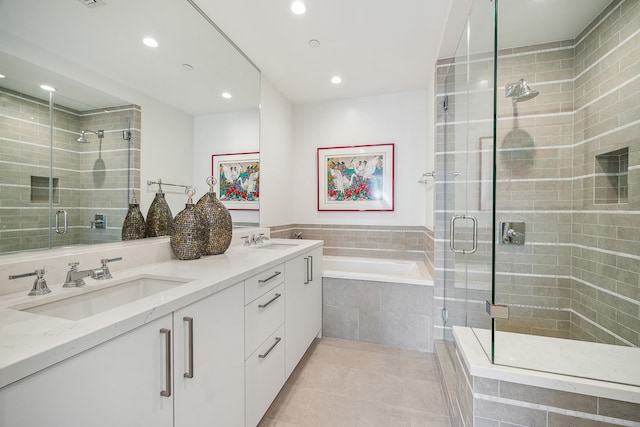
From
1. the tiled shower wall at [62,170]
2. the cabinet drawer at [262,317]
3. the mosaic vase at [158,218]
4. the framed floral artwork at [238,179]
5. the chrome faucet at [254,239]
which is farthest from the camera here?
the chrome faucet at [254,239]

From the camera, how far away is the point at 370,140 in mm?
3080

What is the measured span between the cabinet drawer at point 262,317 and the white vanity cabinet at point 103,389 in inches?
18.0

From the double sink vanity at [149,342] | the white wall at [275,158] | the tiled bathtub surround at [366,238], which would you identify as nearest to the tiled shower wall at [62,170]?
the double sink vanity at [149,342]

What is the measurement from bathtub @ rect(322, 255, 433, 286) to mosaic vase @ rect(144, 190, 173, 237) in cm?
145

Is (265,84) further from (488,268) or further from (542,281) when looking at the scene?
(542,281)

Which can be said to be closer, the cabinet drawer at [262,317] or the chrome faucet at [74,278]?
the chrome faucet at [74,278]

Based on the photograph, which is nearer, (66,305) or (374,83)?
(66,305)

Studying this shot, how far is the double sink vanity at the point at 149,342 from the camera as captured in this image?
0.54 meters

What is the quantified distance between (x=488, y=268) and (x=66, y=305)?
1757mm

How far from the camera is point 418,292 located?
88.0 inches

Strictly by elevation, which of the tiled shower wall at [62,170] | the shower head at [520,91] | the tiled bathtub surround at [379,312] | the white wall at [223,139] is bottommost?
the tiled bathtub surround at [379,312]

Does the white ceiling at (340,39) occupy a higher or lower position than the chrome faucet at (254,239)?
higher

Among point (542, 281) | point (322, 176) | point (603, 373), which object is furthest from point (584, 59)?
point (322, 176)

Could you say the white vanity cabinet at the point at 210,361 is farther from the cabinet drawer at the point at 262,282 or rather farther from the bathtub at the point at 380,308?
the bathtub at the point at 380,308
